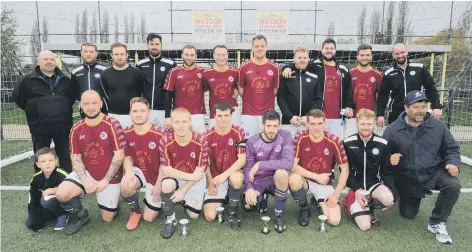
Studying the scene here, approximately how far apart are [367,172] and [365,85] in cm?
178

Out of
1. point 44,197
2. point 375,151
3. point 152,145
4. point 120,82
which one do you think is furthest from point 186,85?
point 375,151

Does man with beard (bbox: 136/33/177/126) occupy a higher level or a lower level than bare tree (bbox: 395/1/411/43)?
lower

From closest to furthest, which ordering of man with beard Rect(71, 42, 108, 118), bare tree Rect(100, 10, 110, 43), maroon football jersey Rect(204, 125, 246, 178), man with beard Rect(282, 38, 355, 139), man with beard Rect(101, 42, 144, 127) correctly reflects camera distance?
1. maroon football jersey Rect(204, 125, 246, 178)
2. man with beard Rect(101, 42, 144, 127)
3. man with beard Rect(71, 42, 108, 118)
4. man with beard Rect(282, 38, 355, 139)
5. bare tree Rect(100, 10, 110, 43)

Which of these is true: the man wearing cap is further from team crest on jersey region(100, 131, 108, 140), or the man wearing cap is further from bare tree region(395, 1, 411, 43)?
bare tree region(395, 1, 411, 43)

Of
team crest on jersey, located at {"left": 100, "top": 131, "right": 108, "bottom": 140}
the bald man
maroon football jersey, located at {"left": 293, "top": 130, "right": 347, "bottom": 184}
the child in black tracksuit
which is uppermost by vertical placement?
the bald man

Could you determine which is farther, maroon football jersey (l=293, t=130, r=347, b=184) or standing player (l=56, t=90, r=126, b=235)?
maroon football jersey (l=293, t=130, r=347, b=184)

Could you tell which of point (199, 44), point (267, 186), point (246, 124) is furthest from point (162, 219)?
point (199, 44)

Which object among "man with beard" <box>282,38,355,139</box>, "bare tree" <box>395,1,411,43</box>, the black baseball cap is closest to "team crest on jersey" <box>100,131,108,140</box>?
"man with beard" <box>282,38,355,139</box>

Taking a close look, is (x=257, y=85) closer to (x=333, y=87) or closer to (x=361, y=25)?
(x=333, y=87)

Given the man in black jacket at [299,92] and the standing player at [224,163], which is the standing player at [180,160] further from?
the man in black jacket at [299,92]

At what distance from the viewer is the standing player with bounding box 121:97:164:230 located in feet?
11.5

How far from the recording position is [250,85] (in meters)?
4.43

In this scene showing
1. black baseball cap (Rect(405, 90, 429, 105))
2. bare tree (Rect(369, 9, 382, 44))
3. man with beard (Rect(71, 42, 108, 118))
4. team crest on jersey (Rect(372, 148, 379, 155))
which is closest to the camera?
black baseball cap (Rect(405, 90, 429, 105))

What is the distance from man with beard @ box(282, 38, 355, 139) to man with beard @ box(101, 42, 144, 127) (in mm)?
2070
